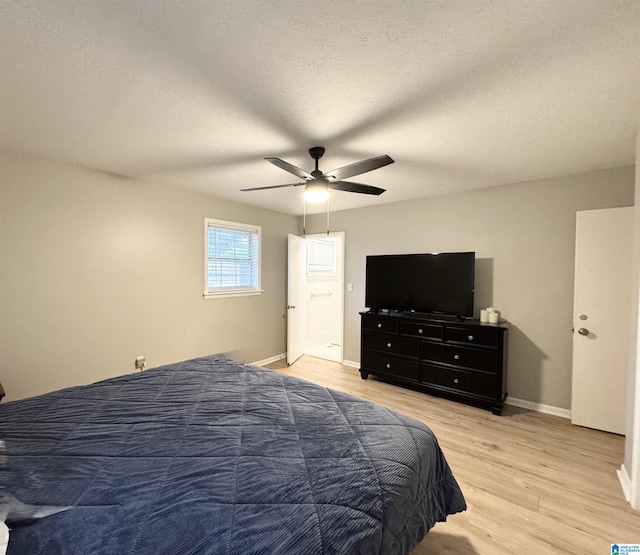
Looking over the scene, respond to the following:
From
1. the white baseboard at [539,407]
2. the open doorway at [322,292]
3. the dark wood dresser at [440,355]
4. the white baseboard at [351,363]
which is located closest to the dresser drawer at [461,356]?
the dark wood dresser at [440,355]

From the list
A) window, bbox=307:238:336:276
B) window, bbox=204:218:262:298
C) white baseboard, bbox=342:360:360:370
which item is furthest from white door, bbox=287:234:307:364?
window, bbox=307:238:336:276

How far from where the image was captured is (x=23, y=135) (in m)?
2.15

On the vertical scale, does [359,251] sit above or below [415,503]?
above

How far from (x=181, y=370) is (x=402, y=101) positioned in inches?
Result: 95.5

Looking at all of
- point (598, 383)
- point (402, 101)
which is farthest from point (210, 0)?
point (598, 383)

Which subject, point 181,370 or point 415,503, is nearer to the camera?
point 415,503

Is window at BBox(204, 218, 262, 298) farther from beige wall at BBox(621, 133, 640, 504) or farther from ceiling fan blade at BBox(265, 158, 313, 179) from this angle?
beige wall at BBox(621, 133, 640, 504)

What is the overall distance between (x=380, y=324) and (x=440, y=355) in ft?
2.70

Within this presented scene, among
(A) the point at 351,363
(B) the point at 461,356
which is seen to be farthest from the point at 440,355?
(A) the point at 351,363

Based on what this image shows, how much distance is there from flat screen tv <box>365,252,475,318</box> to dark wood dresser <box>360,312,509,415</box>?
159 mm

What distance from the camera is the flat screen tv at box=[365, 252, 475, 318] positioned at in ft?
11.1

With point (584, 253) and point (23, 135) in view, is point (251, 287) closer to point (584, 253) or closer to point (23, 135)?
point (23, 135)

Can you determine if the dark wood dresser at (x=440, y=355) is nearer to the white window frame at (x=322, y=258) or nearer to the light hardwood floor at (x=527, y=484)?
the light hardwood floor at (x=527, y=484)

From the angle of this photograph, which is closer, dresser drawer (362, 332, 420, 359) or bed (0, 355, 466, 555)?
bed (0, 355, 466, 555)
